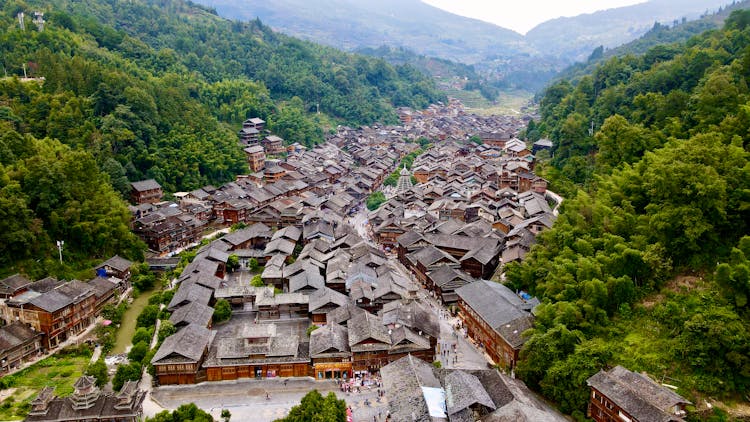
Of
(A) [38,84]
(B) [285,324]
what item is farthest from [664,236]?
(A) [38,84]

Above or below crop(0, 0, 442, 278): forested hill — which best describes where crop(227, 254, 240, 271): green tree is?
below

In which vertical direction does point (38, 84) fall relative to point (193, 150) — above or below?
above

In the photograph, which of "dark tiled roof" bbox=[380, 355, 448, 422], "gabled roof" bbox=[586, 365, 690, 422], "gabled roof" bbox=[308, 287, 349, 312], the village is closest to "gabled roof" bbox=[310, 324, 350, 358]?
the village

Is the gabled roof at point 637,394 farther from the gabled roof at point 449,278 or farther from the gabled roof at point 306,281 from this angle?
the gabled roof at point 306,281

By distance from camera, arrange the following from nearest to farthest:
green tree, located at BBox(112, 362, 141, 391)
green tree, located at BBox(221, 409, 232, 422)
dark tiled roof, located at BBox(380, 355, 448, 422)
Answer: dark tiled roof, located at BBox(380, 355, 448, 422), green tree, located at BBox(221, 409, 232, 422), green tree, located at BBox(112, 362, 141, 391)

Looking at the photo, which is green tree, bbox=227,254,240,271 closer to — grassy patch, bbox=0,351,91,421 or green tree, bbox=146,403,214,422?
grassy patch, bbox=0,351,91,421

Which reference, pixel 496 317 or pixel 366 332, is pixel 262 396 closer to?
pixel 366 332

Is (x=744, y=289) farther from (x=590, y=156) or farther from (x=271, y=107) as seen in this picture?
(x=271, y=107)
